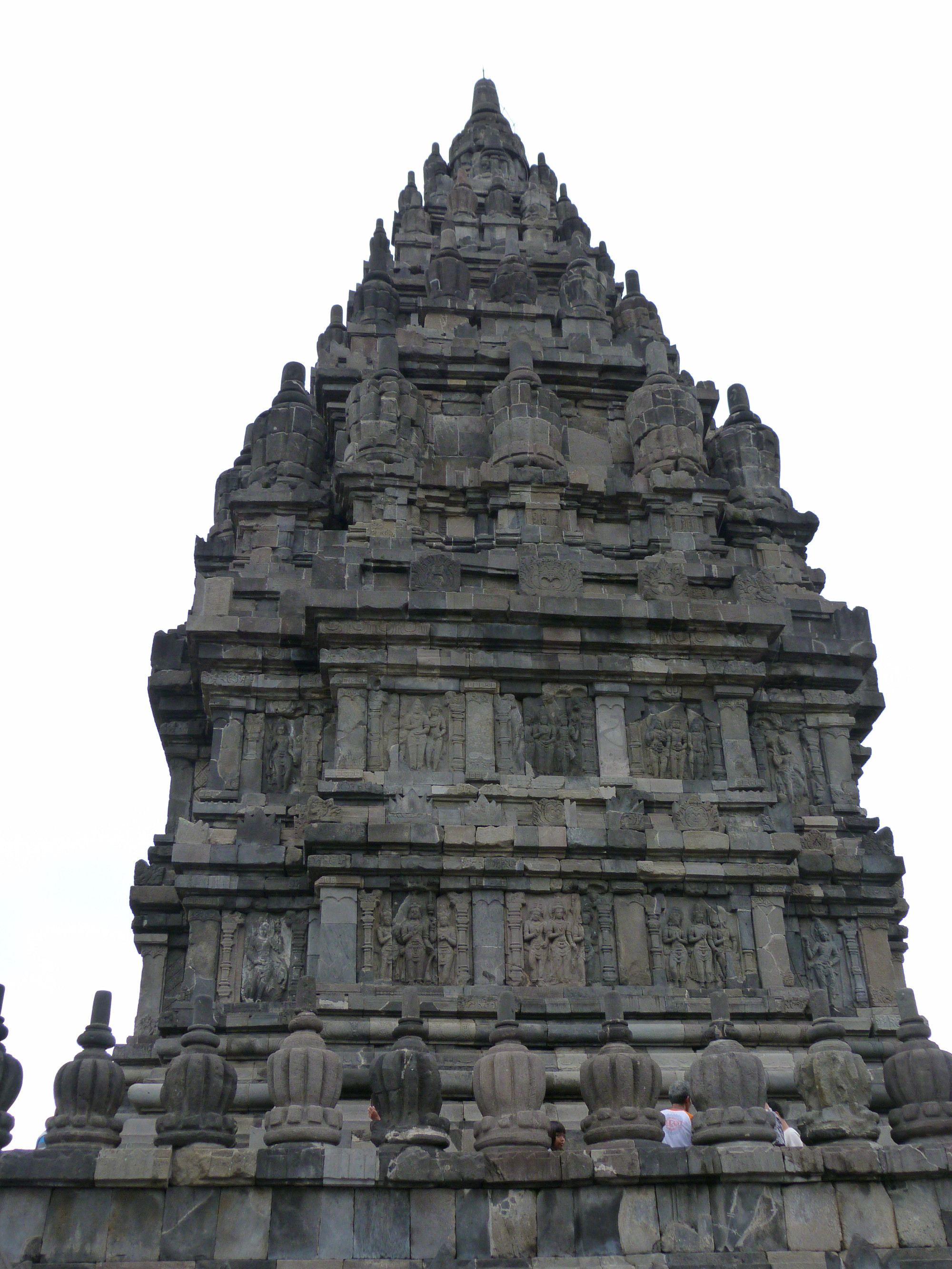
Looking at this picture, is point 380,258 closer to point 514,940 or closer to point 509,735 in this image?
point 509,735

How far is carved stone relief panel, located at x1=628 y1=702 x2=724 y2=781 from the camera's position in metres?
18.5

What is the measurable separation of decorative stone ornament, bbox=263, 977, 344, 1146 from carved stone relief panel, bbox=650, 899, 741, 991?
21.8 feet

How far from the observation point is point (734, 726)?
18953 mm

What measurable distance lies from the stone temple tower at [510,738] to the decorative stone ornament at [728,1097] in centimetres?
90

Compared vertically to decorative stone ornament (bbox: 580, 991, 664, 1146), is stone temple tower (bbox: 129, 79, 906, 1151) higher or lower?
higher

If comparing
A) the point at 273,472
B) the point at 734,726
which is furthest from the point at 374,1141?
the point at 273,472

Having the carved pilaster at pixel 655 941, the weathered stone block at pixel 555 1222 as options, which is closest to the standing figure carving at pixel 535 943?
the carved pilaster at pixel 655 941

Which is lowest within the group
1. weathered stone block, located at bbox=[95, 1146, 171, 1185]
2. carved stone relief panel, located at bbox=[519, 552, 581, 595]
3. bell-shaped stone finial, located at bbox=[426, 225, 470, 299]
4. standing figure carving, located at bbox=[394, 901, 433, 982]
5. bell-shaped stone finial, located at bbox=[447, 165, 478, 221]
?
weathered stone block, located at bbox=[95, 1146, 171, 1185]

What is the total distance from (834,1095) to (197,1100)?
5.51 metres

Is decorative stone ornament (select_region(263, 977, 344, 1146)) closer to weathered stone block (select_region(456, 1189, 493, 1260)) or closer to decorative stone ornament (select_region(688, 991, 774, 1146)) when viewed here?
weathered stone block (select_region(456, 1189, 493, 1260))

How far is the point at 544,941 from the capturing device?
16.6 m

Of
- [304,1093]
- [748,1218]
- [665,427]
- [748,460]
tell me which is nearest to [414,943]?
[304,1093]

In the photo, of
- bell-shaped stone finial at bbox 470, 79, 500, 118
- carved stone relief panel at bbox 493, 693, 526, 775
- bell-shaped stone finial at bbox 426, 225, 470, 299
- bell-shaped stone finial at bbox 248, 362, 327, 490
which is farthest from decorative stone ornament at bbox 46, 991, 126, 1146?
→ bell-shaped stone finial at bbox 470, 79, 500, 118

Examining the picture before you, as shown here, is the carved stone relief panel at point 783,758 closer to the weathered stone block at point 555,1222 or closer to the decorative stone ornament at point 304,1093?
the weathered stone block at point 555,1222
